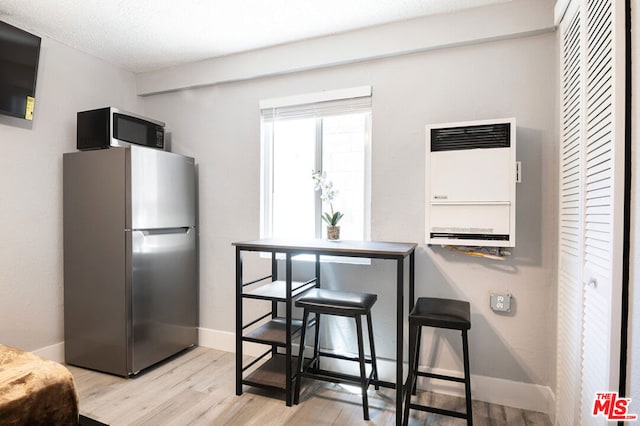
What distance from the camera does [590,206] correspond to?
138 cm

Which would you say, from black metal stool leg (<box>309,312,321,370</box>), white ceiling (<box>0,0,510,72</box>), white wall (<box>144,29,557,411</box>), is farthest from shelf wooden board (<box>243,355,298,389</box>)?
white ceiling (<box>0,0,510,72</box>)

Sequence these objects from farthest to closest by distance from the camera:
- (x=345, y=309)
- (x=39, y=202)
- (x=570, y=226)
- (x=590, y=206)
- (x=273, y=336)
A: (x=39, y=202) < (x=273, y=336) < (x=345, y=309) < (x=570, y=226) < (x=590, y=206)

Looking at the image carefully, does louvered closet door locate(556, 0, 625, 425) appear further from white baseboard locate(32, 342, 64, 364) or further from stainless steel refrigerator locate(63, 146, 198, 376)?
white baseboard locate(32, 342, 64, 364)

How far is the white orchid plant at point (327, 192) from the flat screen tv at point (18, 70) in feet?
6.60

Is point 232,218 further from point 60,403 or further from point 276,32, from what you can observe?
point 60,403

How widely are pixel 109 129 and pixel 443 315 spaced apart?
2.53 meters

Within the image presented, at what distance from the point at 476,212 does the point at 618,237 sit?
88 centimetres

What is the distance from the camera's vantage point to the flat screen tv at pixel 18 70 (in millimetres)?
2166

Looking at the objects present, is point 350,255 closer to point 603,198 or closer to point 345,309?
point 345,309

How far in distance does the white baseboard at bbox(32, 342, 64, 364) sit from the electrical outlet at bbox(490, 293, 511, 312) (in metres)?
3.12

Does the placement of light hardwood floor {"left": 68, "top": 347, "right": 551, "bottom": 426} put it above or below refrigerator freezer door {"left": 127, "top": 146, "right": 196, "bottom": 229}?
below

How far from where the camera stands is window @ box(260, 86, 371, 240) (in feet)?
8.29

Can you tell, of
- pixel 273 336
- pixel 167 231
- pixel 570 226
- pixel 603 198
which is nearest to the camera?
pixel 603 198

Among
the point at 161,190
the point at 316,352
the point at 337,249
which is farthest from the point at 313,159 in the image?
the point at 316,352
